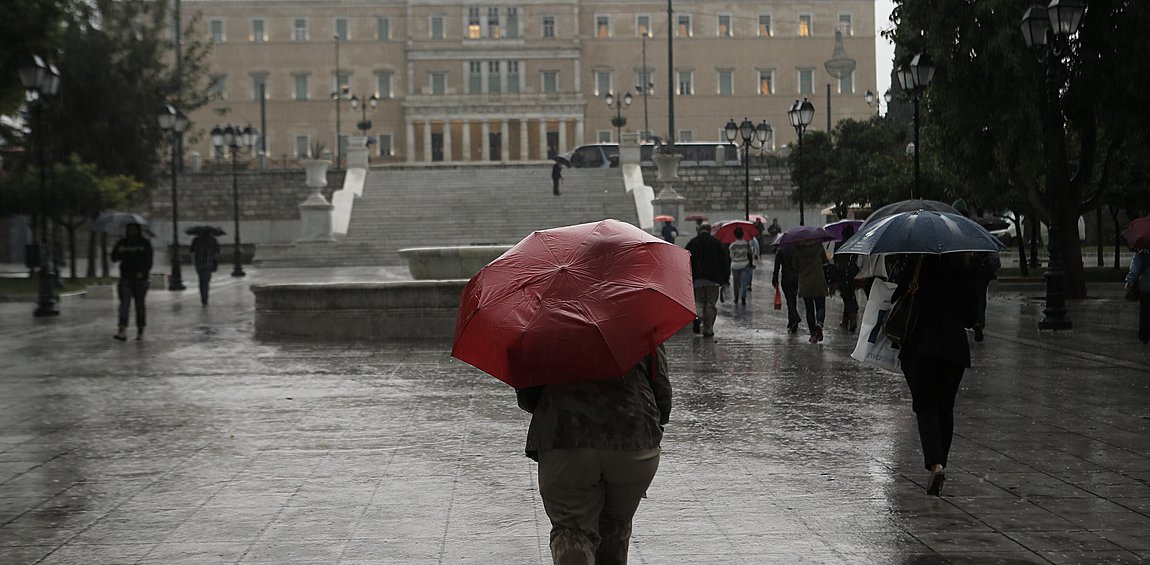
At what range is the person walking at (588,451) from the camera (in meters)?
3.95

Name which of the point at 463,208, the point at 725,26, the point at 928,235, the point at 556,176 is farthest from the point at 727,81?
the point at 928,235

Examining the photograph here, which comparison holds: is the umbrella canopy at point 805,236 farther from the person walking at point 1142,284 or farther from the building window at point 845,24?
the building window at point 845,24

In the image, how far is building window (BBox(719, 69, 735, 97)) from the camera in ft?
268

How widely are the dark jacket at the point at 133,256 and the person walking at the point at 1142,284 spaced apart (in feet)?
37.7

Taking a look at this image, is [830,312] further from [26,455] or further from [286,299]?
[26,455]

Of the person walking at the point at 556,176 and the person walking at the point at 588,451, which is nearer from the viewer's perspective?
the person walking at the point at 588,451

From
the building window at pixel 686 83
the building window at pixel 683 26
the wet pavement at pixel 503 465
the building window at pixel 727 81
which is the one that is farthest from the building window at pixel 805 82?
the wet pavement at pixel 503 465

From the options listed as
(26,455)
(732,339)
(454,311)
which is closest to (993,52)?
(732,339)

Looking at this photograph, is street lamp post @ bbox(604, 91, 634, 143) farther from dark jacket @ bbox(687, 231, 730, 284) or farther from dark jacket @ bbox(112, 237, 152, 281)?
dark jacket @ bbox(687, 231, 730, 284)

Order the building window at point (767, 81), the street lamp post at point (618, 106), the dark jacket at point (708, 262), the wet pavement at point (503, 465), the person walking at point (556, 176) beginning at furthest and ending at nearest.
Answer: the building window at point (767, 81), the street lamp post at point (618, 106), the person walking at point (556, 176), the dark jacket at point (708, 262), the wet pavement at point (503, 465)

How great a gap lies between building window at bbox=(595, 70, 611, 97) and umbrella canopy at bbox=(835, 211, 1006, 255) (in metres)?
74.2

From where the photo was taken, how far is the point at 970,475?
6914 millimetres

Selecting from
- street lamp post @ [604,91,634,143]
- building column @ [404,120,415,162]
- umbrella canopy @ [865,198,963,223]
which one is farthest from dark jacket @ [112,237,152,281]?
building column @ [404,120,415,162]

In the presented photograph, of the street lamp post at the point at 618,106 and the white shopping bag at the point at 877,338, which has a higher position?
the street lamp post at the point at 618,106
